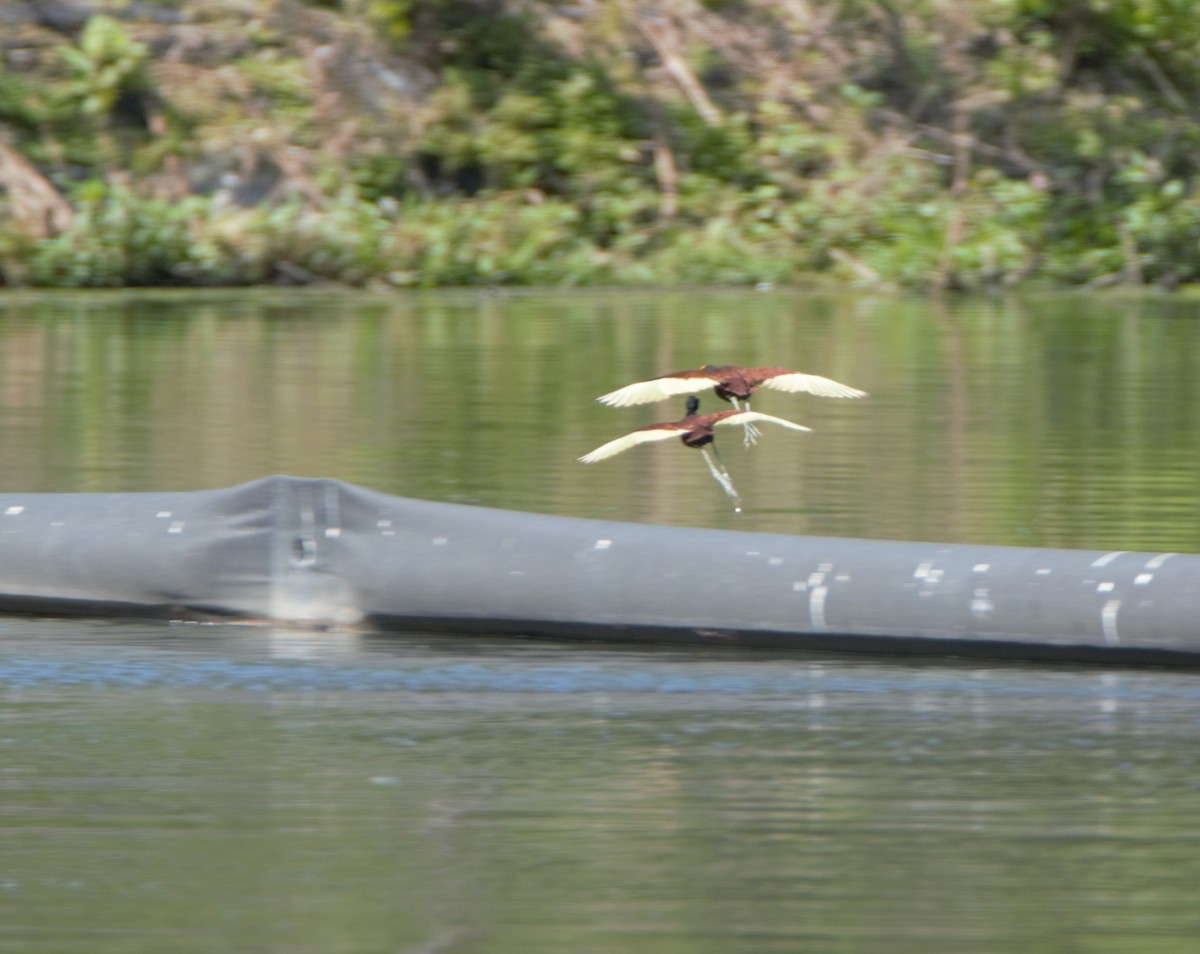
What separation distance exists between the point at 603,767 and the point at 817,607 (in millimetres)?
1139

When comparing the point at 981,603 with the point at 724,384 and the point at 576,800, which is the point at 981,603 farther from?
the point at 576,800

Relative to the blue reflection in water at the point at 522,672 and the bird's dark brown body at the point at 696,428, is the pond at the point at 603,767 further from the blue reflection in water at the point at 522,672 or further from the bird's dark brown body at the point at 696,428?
the bird's dark brown body at the point at 696,428

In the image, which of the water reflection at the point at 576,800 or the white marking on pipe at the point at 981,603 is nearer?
the water reflection at the point at 576,800

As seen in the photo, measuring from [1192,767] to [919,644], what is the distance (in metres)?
1.06

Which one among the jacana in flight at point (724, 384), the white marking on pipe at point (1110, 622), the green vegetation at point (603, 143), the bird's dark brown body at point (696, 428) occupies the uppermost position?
the green vegetation at point (603, 143)

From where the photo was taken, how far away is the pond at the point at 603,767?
9.65 ft

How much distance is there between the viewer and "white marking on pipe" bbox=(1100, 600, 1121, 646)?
15.0 feet

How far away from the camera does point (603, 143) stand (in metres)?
21.8

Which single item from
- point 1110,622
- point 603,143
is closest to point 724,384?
point 1110,622

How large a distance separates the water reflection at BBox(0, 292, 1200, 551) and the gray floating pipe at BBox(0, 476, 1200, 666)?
1.53 meters

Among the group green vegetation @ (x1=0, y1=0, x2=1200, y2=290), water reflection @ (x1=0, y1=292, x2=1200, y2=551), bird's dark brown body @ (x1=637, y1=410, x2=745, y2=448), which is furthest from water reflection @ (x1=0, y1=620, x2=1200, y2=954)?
green vegetation @ (x1=0, y1=0, x2=1200, y2=290)

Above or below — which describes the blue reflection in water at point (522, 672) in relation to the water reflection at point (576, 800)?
above

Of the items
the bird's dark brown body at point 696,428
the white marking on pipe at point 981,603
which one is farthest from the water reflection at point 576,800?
the bird's dark brown body at point 696,428

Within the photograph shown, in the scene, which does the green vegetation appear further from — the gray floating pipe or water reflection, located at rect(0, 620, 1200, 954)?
water reflection, located at rect(0, 620, 1200, 954)
